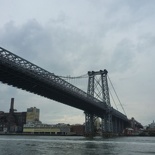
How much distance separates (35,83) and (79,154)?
37.9 metres

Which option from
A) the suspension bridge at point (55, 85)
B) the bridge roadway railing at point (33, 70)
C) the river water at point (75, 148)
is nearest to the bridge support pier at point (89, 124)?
the suspension bridge at point (55, 85)

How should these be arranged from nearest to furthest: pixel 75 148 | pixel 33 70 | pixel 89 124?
pixel 75 148 < pixel 33 70 < pixel 89 124

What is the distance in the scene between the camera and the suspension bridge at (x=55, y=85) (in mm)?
60147

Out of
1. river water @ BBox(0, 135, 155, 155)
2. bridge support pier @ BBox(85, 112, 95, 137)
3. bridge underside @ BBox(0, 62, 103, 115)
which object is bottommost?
river water @ BBox(0, 135, 155, 155)

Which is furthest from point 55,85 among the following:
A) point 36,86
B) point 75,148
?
point 75,148

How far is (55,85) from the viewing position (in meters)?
75.8

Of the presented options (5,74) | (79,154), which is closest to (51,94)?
(5,74)

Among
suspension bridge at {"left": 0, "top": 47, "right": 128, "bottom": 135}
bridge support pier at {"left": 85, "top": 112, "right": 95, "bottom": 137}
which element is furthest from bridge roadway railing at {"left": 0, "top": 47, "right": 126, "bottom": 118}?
bridge support pier at {"left": 85, "top": 112, "right": 95, "bottom": 137}

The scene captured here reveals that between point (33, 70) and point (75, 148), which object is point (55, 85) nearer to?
point (33, 70)

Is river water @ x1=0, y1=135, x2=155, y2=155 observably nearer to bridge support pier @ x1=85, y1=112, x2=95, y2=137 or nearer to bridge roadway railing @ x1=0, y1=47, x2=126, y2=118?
bridge roadway railing @ x1=0, y1=47, x2=126, y2=118

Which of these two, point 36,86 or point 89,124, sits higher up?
point 36,86

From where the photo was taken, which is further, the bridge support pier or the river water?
the bridge support pier

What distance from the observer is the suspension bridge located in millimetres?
60147

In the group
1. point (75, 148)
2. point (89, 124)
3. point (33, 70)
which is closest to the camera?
point (75, 148)
